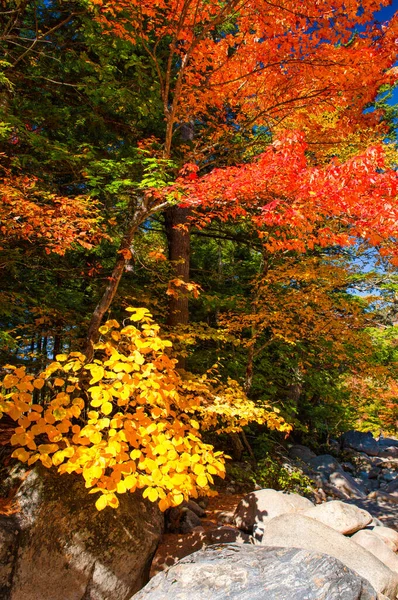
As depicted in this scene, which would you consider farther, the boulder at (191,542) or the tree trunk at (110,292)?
the tree trunk at (110,292)

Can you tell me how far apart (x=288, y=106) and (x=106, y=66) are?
3.37 metres

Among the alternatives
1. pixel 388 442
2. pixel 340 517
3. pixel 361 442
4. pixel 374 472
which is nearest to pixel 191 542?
pixel 340 517

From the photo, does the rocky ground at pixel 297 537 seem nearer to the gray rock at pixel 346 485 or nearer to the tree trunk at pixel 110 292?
the gray rock at pixel 346 485

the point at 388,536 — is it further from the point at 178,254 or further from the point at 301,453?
the point at 178,254

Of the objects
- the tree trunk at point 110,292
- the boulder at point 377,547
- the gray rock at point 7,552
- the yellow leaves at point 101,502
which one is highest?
the tree trunk at point 110,292

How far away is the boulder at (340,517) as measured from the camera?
16.8 feet

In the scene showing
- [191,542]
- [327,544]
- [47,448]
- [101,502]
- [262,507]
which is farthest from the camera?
[262,507]

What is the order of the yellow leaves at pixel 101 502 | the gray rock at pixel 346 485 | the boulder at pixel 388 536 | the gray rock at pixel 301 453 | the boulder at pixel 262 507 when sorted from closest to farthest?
the yellow leaves at pixel 101 502 → the boulder at pixel 262 507 → the boulder at pixel 388 536 → the gray rock at pixel 346 485 → the gray rock at pixel 301 453

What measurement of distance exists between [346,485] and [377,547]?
3.79 metres

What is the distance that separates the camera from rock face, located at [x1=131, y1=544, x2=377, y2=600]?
8.42ft

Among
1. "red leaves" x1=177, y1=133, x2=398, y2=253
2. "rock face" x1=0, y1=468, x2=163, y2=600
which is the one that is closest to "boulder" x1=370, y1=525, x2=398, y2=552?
"rock face" x1=0, y1=468, x2=163, y2=600

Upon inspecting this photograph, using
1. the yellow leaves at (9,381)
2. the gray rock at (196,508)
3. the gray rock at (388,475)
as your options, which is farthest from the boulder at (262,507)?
the gray rock at (388,475)

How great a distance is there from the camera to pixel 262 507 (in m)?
5.18

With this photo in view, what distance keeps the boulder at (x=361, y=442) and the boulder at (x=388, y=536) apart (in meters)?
7.47
